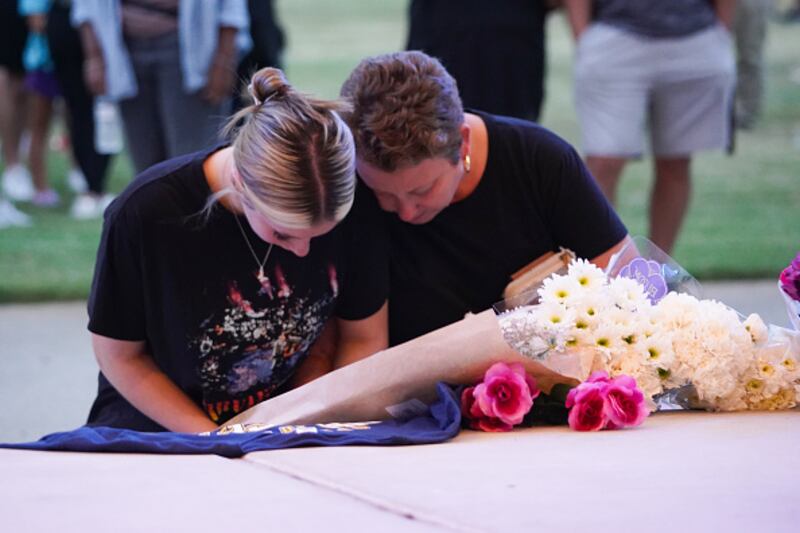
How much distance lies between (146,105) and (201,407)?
2.52 metres

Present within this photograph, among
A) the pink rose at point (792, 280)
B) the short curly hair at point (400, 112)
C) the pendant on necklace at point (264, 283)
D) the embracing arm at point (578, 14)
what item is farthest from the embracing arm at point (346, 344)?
the embracing arm at point (578, 14)

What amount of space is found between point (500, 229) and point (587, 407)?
30.6 inches

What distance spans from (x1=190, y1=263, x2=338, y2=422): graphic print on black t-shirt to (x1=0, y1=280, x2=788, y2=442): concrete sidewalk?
4.58 ft

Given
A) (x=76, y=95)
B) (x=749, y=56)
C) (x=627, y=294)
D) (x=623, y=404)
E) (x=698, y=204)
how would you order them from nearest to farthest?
(x=623, y=404) → (x=627, y=294) → (x=76, y=95) → (x=698, y=204) → (x=749, y=56)

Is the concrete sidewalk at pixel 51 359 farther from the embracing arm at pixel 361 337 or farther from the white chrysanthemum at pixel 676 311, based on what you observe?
the white chrysanthemum at pixel 676 311

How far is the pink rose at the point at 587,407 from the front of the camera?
96.9 inches

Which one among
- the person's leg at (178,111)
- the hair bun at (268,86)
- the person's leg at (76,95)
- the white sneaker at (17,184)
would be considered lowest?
the white sneaker at (17,184)

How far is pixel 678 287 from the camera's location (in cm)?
279

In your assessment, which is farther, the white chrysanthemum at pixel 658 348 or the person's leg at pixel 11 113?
the person's leg at pixel 11 113

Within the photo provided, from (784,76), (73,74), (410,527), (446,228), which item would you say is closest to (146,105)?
(446,228)

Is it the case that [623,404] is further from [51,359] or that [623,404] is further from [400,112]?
[51,359]

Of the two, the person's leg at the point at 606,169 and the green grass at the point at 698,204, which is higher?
the person's leg at the point at 606,169

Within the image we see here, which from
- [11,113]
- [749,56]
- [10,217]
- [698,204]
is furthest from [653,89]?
[749,56]

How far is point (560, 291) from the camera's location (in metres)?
2.54
